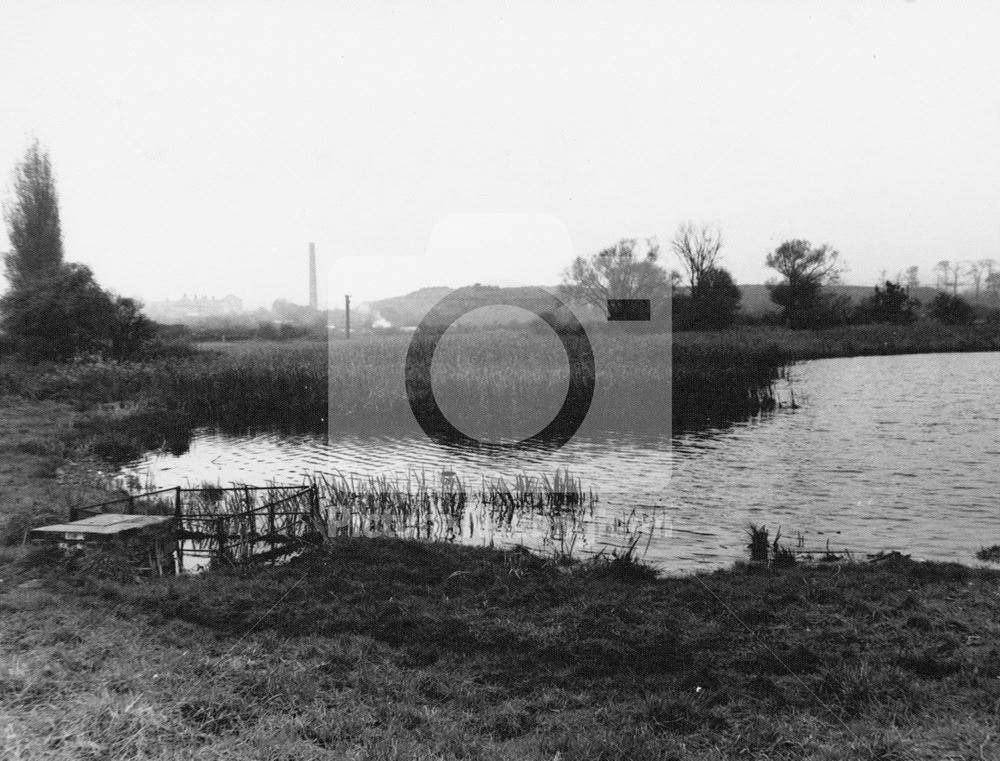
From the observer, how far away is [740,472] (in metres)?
15.9

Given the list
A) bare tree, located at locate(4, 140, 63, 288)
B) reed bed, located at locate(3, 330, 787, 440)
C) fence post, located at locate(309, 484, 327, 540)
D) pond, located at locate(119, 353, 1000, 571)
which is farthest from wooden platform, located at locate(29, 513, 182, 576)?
bare tree, located at locate(4, 140, 63, 288)

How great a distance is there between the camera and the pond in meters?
10.9

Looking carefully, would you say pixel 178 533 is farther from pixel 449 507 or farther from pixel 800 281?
pixel 800 281

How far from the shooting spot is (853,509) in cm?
1256

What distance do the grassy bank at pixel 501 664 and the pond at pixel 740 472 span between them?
2.36 meters

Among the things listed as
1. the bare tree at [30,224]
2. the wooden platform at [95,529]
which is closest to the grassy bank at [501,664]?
the wooden platform at [95,529]

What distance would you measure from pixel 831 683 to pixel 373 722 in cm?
345

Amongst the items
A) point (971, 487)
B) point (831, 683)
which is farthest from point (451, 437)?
point (831, 683)

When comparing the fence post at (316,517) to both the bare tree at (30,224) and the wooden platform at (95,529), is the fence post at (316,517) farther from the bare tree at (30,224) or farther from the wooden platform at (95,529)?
the bare tree at (30,224)

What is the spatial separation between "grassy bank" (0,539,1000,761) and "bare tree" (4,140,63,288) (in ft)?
119

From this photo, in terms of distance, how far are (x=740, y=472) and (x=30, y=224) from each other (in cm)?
3855

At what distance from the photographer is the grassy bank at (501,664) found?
4.56 metres

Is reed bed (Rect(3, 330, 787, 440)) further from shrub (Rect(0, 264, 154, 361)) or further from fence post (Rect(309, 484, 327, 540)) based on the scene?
fence post (Rect(309, 484, 327, 540))

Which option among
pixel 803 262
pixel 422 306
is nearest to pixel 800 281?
pixel 803 262
